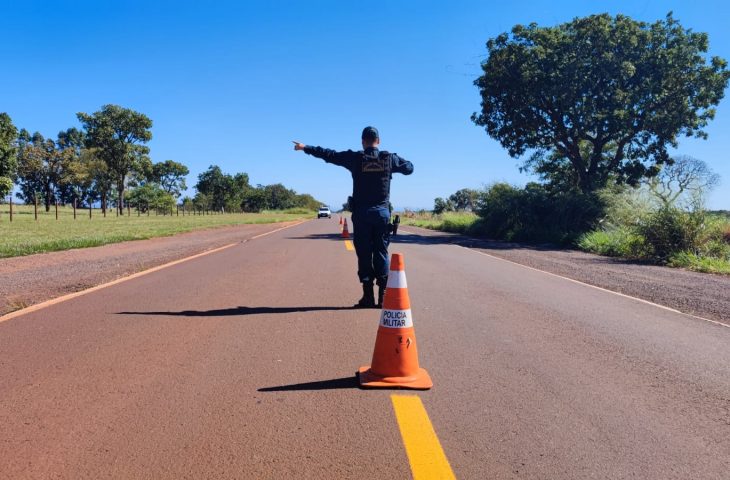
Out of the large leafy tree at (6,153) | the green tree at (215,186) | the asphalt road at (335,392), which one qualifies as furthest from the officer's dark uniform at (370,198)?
the green tree at (215,186)

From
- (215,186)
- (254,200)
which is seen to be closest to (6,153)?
(215,186)

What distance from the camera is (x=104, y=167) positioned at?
209ft

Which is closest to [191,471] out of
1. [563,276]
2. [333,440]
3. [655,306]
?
[333,440]

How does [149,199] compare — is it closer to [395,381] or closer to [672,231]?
[672,231]

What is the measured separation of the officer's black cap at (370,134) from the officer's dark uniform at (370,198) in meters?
0.12

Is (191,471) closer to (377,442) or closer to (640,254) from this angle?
(377,442)

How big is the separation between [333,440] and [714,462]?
2.04 metres

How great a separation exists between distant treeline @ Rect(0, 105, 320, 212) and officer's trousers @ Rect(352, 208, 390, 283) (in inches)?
1174

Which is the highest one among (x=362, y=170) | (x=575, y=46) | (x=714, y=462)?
(x=575, y=46)

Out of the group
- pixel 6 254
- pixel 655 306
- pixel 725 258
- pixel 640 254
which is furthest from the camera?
pixel 640 254

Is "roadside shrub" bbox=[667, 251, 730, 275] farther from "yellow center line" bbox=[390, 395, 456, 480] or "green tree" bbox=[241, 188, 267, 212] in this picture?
"green tree" bbox=[241, 188, 267, 212]

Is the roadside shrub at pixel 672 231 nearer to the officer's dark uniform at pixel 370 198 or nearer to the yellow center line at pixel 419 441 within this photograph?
the officer's dark uniform at pixel 370 198

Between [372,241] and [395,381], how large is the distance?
9.78ft

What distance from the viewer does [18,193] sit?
88.9 metres
